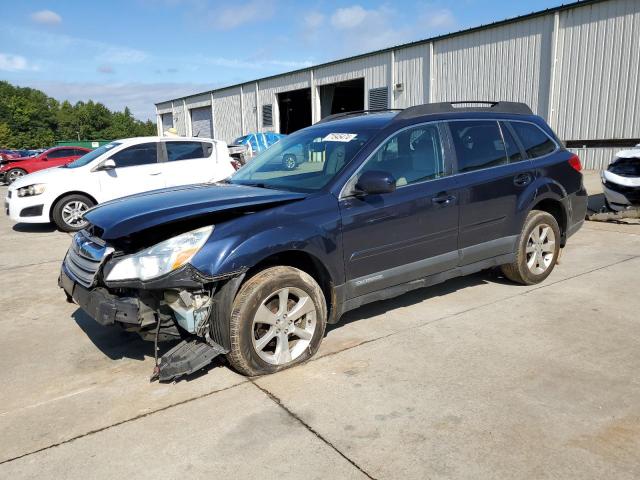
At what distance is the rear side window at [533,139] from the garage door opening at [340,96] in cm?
2001

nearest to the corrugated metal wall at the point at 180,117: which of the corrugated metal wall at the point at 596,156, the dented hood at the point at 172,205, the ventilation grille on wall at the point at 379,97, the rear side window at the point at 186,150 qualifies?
the ventilation grille on wall at the point at 379,97

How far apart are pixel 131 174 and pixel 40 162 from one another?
483 inches

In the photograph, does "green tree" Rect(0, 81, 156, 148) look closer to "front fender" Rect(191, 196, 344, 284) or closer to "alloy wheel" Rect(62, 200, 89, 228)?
"alloy wheel" Rect(62, 200, 89, 228)

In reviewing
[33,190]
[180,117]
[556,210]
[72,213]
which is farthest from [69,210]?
[180,117]

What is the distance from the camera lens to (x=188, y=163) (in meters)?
9.99

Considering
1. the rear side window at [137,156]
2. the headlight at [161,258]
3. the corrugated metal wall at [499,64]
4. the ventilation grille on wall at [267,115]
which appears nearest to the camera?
the headlight at [161,258]

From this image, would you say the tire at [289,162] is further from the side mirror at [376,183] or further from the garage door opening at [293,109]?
the garage door opening at [293,109]

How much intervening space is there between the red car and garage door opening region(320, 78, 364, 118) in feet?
42.0

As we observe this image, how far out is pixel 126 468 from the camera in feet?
8.62

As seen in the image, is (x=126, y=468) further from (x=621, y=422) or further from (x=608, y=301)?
(x=608, y=301)

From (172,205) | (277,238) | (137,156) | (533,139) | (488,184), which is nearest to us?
(277,238)

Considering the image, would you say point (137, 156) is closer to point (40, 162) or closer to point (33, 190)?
point (33, 190)

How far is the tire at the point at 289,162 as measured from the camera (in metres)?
4.56

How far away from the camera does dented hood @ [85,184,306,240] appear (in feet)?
11.1
